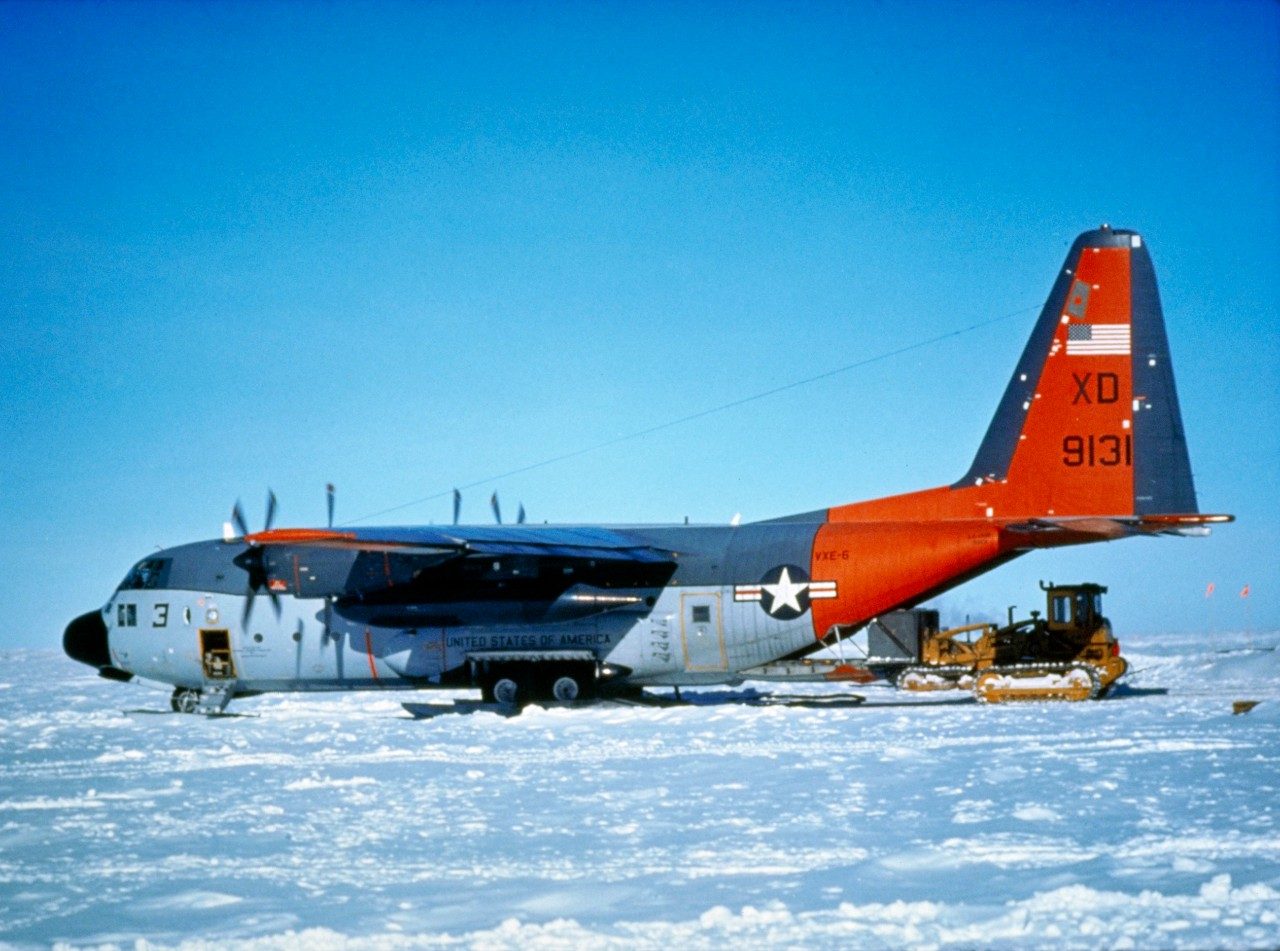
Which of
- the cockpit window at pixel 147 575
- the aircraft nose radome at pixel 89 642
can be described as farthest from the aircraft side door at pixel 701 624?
the aircraft nose radome at pixel 89 642

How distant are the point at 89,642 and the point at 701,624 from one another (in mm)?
12262

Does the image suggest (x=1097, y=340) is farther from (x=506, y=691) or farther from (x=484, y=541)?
(x=506, y=691)

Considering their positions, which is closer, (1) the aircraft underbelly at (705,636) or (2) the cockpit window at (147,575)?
(1) the aircraft underbelly at (705,636)

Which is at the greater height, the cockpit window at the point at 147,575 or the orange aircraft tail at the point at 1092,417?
the orange aircraft tail at the point at 1092,417

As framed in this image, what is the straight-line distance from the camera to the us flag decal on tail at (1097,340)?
63.4ft

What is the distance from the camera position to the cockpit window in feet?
73.3

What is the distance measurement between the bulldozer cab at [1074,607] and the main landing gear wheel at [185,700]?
54.4ft

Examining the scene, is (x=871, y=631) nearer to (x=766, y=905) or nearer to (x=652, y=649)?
(x=652, y=649)

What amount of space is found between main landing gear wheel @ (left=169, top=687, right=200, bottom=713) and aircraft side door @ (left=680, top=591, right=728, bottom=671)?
32.1ft

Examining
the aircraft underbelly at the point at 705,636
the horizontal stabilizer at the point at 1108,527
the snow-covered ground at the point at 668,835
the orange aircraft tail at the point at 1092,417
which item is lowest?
the snow-covered ground at the point at 668,835

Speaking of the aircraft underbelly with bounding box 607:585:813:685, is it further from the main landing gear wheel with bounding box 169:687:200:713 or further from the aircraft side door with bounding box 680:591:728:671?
the main landing gear wheel with bounding box 169:687:200:713

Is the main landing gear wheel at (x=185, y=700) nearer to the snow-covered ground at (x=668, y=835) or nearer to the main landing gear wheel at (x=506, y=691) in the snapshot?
the snow-covered ground at (x=668, y=835)

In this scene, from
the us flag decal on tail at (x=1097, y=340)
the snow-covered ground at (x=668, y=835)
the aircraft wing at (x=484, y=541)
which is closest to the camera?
the snow-covered ground at (x=668, y=835)

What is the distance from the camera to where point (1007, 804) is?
9.95m
